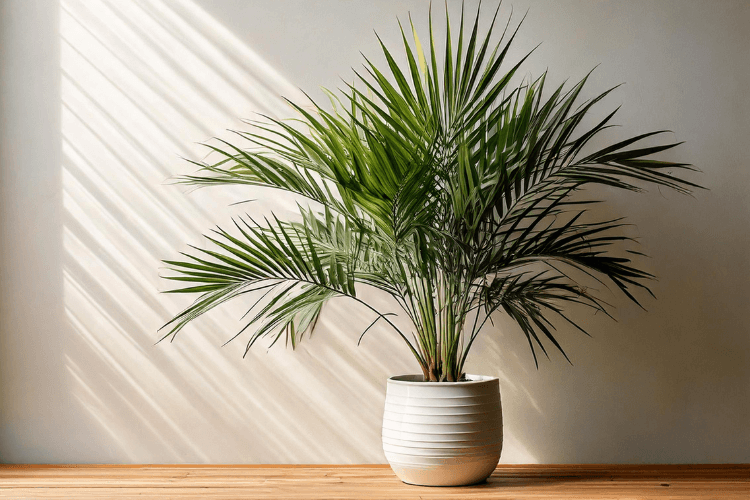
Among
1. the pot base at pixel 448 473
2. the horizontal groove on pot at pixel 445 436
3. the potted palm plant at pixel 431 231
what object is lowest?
the pot base at pixel 448 473

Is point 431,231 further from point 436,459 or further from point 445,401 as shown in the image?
point 436,459

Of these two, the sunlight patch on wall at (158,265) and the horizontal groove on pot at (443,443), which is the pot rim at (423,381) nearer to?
the horizontal groove on pot at (443,443)

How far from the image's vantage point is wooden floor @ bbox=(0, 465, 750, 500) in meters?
1.86

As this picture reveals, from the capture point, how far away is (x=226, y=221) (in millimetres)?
2373

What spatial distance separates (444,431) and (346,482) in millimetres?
402

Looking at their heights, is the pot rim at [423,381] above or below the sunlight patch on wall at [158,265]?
below

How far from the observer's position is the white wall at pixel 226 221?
90.5 inches

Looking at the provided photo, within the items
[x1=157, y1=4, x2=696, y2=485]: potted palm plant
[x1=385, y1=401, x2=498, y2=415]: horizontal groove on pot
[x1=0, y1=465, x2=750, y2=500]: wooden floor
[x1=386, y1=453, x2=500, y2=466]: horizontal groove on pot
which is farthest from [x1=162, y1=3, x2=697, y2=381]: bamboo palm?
[x1=0, y1=465, x2=750, y2=500]: wooden floor

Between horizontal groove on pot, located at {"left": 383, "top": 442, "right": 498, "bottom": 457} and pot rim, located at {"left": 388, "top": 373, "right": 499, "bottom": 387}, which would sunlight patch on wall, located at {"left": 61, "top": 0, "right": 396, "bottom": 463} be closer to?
pot rim, located at {"left": 388, "top": 373, "right": 499, "bottom": 387}

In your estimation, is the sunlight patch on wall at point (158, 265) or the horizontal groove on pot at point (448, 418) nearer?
the horizontal groove on pot at point (448, 418)

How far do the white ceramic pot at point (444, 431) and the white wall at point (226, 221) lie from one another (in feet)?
1.35

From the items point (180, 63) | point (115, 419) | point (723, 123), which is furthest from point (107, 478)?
point (723, 123)

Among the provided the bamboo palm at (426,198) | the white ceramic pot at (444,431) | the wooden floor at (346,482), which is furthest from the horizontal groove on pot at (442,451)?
the bamboo palm at (426,198)

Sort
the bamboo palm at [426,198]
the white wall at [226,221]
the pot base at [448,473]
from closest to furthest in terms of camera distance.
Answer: the bamboo palm at [426,198] → the pot base at [448,473] → the white wall at [226,221]
